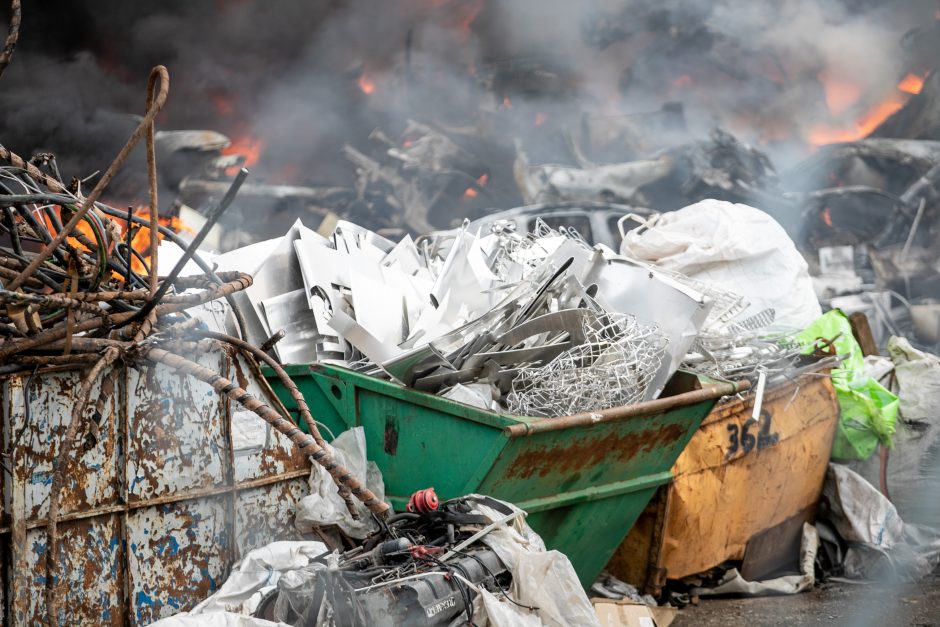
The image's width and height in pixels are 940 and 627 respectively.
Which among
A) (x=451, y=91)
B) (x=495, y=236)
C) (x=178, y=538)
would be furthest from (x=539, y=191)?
(x=178, y=538)

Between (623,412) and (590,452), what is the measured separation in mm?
281

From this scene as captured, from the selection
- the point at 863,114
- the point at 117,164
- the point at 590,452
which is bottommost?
the point at 590,452

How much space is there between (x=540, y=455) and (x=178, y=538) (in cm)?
148

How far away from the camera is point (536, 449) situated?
3547mm

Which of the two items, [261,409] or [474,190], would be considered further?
[474,190]

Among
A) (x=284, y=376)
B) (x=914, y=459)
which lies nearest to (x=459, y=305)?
(x=284, y=376)

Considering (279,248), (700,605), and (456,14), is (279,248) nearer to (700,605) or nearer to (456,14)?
(700,605)

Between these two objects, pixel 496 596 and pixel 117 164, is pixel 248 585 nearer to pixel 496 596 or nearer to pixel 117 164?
pixel 496 596

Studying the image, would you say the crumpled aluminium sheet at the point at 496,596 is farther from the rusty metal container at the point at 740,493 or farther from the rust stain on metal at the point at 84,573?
the rusty metal container at the point at 740,493

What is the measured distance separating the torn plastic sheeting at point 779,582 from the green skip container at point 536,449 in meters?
0.88

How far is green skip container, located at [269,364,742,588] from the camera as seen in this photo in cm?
351

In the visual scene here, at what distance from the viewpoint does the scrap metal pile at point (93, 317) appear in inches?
100

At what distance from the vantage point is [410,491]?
12.5ft

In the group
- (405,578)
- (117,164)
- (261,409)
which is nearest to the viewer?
(117,164)
